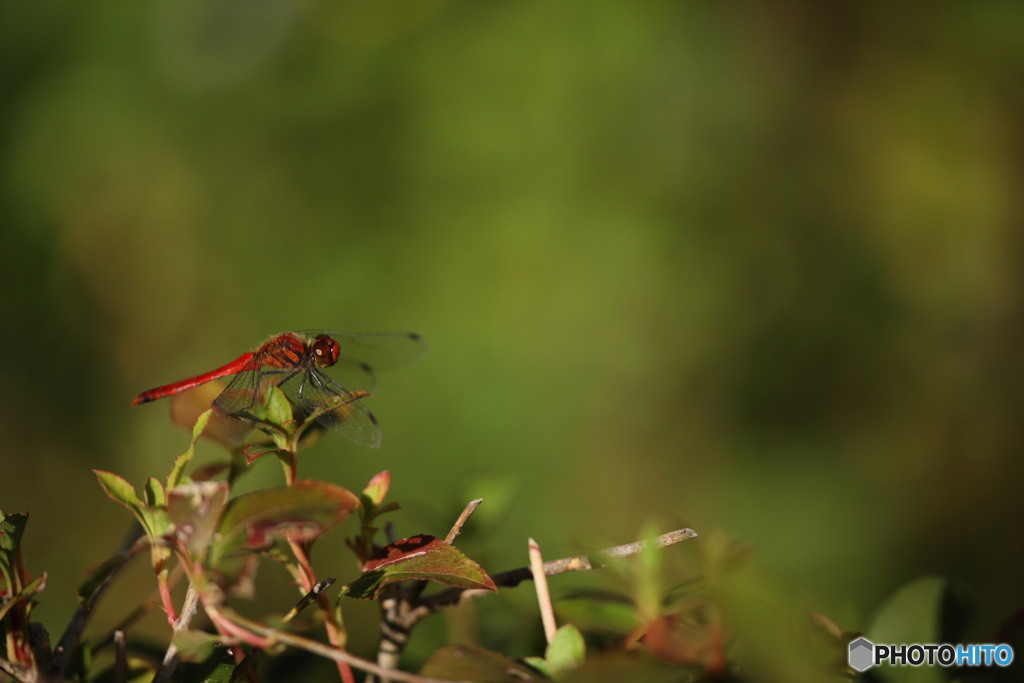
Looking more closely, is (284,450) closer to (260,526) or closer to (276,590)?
(260,526)

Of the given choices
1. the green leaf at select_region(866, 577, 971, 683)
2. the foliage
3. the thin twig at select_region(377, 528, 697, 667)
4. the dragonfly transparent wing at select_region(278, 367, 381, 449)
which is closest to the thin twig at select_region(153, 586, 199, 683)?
the foliage

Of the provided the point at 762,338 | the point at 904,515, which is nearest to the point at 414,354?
the point at 762,338

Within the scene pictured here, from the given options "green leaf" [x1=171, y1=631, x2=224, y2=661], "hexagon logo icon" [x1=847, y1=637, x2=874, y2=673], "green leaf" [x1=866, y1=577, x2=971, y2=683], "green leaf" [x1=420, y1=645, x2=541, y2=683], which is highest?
"green leaf" [x1=171, y1=631, x2=224, y2=661]

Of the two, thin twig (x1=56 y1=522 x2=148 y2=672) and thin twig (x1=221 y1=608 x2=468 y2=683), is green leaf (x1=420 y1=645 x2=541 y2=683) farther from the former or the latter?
thin twig (x1=56 y1=522 x2=148 y2=672)

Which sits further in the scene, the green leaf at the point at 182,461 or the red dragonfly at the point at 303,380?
the red dragonfly at the point at 303,380

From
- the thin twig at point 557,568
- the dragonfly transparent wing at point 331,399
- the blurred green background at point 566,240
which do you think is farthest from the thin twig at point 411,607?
the blurred green background at point 566,240

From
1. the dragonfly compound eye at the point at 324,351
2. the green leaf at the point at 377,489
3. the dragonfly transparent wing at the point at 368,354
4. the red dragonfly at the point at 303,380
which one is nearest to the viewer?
the green leaf at the point at 377,489

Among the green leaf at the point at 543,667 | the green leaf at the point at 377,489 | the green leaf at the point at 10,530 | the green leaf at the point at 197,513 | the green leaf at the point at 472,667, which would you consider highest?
the green leaf at the point at 197,513

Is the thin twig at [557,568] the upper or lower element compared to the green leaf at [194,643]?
lower

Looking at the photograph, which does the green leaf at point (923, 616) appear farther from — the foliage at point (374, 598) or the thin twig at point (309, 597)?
the thin twig at point (309, 597)
